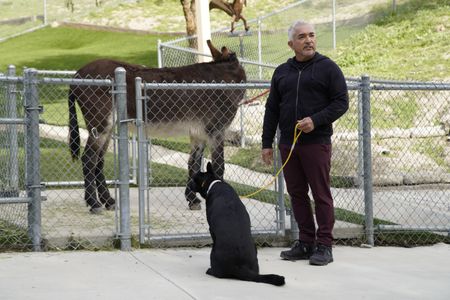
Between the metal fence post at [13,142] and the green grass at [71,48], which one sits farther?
the green grass at [71,48]

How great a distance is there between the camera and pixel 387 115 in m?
15.1

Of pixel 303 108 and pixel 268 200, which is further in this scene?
pixel 268 200

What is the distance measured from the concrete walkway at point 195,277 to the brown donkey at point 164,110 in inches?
71.5

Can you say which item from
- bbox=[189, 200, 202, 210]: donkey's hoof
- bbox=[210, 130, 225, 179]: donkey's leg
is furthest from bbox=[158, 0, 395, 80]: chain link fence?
bbox=[189, 200, 202, 210]: donkey's hoof

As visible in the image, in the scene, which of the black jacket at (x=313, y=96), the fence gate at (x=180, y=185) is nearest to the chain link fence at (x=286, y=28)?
the fence gate at (x=180, y=185)

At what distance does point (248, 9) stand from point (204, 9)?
23.0 meters

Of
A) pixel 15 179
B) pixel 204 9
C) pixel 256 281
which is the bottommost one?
pixel 256 281

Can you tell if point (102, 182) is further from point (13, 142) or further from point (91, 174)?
point (13, 142)

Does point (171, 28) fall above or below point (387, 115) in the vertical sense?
above

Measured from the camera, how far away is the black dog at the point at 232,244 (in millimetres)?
6344

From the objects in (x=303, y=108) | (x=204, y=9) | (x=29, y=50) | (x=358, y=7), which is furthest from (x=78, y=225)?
(x=29, y=50)

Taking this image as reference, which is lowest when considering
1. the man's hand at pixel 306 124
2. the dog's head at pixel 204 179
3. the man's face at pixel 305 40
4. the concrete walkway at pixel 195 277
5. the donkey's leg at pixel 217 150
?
the concrete walkway at pixel 195 277

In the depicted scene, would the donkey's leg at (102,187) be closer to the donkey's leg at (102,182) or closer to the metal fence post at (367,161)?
the donkey's leg at (102,182)

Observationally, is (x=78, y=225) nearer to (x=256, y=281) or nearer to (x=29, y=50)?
(x=256, y=281)
